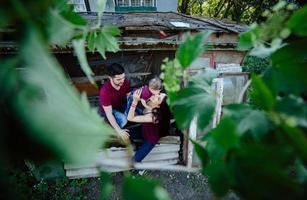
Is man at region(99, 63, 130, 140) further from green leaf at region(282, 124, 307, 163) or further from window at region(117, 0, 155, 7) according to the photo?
window at region(117, 0, 155, 7)

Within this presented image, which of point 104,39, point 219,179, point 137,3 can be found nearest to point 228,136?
point 219,179

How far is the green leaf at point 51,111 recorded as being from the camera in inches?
13.4

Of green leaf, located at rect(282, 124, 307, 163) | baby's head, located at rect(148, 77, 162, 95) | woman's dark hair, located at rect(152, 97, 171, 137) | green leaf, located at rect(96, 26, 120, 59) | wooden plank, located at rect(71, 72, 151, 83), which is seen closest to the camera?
green leaf, located at rect(282, 124, 307, 163)

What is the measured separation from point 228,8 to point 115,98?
12224mm

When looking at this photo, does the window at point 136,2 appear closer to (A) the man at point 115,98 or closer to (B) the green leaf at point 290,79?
(A) the man at point 115,98

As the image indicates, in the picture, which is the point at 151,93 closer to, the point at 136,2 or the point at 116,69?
the point at 116,69

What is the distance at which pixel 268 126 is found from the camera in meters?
0.53

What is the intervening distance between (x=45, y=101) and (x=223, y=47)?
4559mm

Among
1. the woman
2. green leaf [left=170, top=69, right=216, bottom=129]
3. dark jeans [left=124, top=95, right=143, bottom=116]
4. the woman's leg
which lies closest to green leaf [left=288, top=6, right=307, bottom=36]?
green leaf [left=170, top=69, right=216, bottom=129]

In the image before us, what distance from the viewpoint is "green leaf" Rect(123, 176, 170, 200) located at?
40 cm

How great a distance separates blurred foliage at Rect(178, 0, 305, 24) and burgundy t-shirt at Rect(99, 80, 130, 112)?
10.9 metres

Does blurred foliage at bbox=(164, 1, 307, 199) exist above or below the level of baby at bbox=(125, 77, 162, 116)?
above

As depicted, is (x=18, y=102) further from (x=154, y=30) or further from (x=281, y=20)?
(x=154, y=30)

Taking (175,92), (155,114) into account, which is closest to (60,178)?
(155,114)
